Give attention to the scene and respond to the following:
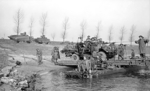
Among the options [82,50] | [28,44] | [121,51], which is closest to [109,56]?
[121,51]

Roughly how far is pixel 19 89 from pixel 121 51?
1275 centimetres

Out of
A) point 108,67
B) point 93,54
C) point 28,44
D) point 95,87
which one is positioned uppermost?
point 28,44

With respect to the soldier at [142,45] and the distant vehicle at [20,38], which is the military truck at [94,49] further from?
the distant vehicle at [20,38]

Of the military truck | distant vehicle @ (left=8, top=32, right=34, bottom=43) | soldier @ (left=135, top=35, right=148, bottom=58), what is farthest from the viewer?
distant vehicle @ (left=8, top=32, right=34, bottom=43)

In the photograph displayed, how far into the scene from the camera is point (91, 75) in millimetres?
13047

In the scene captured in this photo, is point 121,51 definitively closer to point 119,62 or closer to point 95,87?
point 119,62

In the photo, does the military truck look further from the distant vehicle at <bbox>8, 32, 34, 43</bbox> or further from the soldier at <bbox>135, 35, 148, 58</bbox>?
the distant vehicle at <bbox>8, 32, 34, 43</bbox>

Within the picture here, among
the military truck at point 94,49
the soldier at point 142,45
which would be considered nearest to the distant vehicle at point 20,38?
the military truck at point 94,49

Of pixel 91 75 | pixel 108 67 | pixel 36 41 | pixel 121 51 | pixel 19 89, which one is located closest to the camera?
pixel 19 89

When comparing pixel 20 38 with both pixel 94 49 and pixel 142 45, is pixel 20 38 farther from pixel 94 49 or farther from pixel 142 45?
pixel 142 45

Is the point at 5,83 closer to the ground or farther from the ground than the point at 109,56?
closer to the ground

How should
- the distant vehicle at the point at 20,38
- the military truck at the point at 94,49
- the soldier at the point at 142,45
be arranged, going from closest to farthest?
1. the soldier at the point at 142,45
2. the military truck at the point at 94,49
3. the distant vehicle at the point at 20,38

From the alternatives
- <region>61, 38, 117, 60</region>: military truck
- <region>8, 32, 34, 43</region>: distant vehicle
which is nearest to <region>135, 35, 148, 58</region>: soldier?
<region>61, 38, 117, 60</region>: military truck

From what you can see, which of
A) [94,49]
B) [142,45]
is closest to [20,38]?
[94,49]
